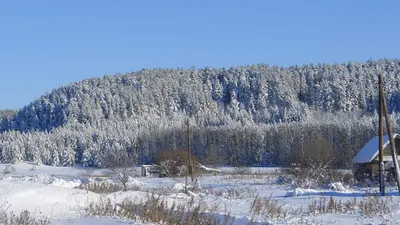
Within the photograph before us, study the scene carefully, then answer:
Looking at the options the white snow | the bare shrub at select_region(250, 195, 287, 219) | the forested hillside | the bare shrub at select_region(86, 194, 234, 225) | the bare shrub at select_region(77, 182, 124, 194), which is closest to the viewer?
the bare shrub at select_region(86, 194, 234, 225)

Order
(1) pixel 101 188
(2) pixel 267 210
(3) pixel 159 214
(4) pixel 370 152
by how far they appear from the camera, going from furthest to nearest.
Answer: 1. (4) pixel 370 152
2. (1) pixel 101 188
3. (2) pixel 267 210
4. (3) pixel 159 214

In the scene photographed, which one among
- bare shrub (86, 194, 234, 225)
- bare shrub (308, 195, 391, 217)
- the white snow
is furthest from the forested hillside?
bare shrub (86, 194, 234, 225)

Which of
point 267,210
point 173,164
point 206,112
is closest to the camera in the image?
point 267,210

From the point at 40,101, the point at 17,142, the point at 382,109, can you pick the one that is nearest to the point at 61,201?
the point at 382,109

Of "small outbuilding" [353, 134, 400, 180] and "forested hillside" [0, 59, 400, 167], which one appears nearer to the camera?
"small outbuilding" [353, 134, 400, 180]

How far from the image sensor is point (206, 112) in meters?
148

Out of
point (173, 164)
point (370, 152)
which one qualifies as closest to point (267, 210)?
point (370, 152)

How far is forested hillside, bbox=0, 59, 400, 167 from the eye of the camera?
101 metres

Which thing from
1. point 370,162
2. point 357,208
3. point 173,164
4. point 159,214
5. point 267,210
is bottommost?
point 173,164

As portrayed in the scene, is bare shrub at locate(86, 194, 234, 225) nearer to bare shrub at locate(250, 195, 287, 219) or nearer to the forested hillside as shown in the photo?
bare shrub at locate(250, 195, 287, 219)

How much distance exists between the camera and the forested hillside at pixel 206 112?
101 metres

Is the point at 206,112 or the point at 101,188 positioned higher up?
the point at 206,112

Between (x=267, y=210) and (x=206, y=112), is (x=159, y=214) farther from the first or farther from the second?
(x=206, y=112)

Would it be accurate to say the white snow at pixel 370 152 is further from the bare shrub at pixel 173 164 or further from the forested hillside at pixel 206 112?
the forested hillside at pixel 206 112
